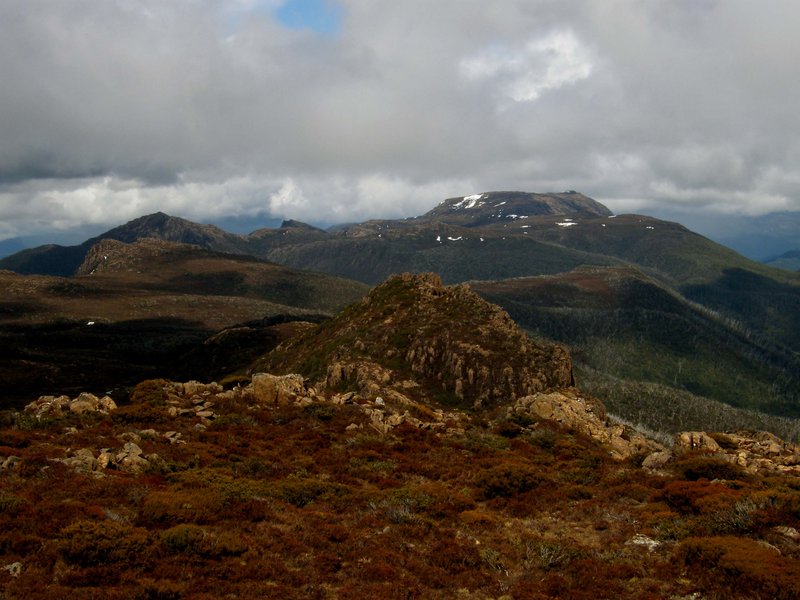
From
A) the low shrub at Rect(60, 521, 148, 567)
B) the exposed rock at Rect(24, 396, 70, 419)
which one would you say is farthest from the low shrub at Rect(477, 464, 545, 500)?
the exposed rock at Rect(24, 396, 70, 419)

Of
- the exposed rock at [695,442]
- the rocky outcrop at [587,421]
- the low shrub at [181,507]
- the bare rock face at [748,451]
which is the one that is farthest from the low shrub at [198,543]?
the exposed rock at [695,442]

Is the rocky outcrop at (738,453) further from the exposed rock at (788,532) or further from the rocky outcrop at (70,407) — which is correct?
the rocky outcrop at (70,407)

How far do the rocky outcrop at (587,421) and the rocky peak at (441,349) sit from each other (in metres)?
35.5

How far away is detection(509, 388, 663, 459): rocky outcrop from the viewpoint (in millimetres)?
43219

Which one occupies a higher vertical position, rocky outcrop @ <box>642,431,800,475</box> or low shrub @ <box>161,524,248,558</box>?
low shrub @ <box>161,524,248,558</box>

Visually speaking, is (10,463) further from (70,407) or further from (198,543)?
(70,407)

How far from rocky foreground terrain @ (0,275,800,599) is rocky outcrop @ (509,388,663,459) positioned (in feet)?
1.25

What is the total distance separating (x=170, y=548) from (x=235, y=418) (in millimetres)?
21463

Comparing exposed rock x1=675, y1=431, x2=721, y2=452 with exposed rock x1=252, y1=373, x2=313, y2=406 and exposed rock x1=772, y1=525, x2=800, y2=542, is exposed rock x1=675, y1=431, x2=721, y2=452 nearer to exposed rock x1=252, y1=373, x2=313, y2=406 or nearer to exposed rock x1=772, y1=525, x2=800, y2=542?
exposed rock x1=772, y1=525, x2=800, y2=542

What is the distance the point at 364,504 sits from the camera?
80.1 ft

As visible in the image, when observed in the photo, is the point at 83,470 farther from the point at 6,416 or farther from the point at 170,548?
the point at 6,416

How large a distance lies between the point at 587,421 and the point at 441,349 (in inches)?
2174

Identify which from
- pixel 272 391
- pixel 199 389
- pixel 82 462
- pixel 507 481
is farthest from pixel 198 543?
pixel 199 389

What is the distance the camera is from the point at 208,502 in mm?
21578
